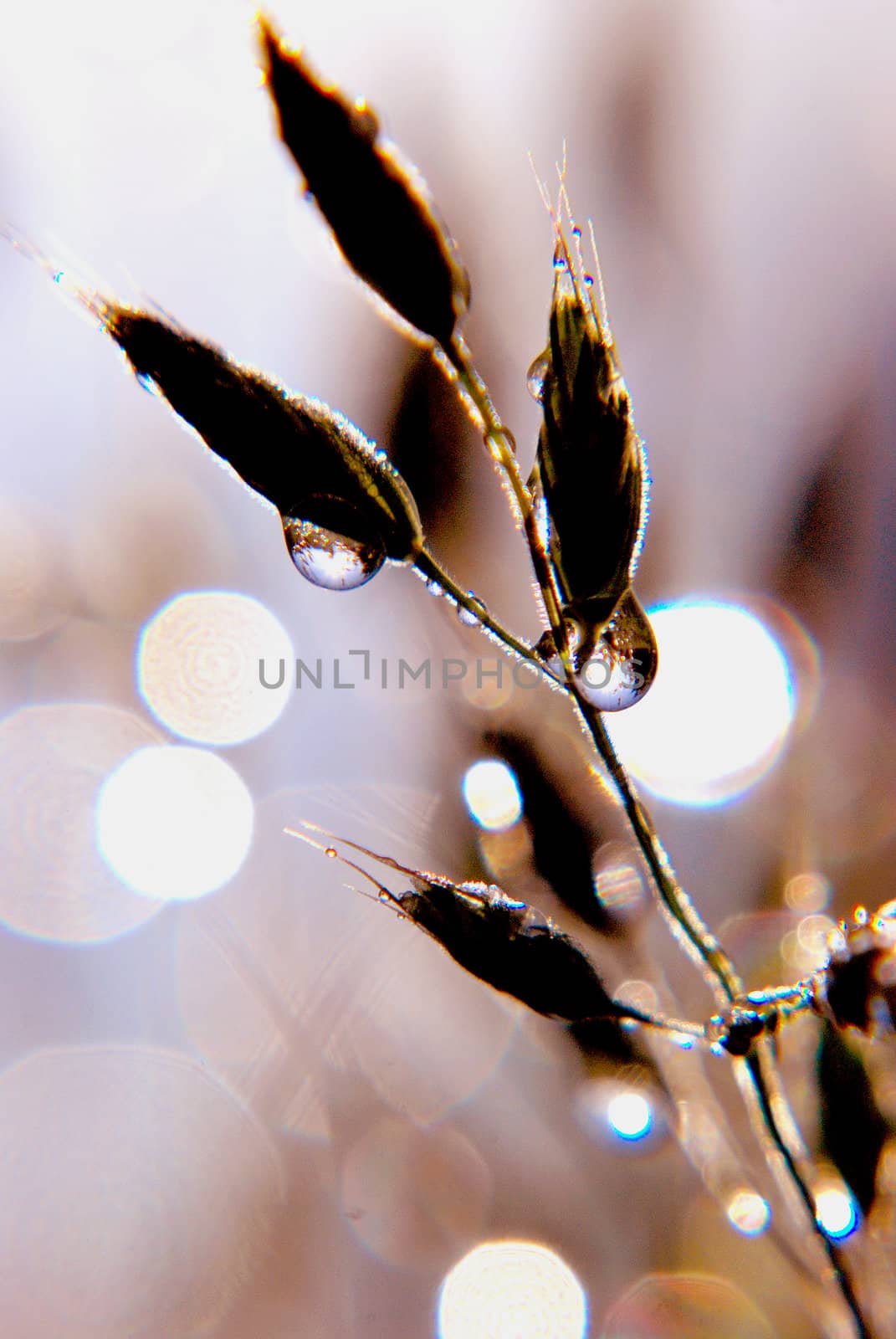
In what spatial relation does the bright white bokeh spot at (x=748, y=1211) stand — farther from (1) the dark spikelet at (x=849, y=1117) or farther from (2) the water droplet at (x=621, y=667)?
(2) the water droplet at (x=621, y=667)

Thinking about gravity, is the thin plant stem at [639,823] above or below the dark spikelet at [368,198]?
below

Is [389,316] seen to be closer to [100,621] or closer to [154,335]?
[154,335]

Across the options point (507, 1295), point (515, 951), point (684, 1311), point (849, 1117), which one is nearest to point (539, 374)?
point (515, 951)

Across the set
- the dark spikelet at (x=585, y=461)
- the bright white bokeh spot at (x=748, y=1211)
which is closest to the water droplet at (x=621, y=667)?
the dark spikelet at (x=585, y=461)

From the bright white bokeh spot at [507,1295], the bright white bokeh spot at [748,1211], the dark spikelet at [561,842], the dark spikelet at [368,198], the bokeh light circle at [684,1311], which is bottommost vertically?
the bright white bokeh spot at [507,1295]

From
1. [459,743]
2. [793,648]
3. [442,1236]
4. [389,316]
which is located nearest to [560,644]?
[389,316]
